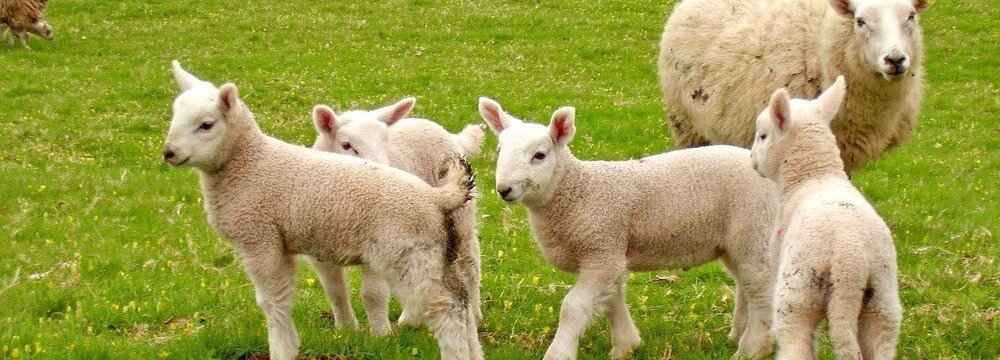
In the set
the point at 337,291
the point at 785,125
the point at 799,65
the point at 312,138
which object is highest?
the point at 785,125

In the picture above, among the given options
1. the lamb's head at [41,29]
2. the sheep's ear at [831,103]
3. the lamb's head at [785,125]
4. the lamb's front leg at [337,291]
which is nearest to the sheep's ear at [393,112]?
the lamb's front leg at [337,291]

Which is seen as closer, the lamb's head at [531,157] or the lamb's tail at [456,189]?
the lamb's tail at [456,189]

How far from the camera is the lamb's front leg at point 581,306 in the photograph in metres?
6.21

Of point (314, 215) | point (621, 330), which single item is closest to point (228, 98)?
point (314, 215)

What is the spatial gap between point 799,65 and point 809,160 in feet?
15.0

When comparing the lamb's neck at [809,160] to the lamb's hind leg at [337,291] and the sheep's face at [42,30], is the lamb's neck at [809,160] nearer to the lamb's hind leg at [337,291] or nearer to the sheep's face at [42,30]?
the lamb's hind leg at [337,291]

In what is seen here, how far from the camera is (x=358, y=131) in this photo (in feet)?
25.4

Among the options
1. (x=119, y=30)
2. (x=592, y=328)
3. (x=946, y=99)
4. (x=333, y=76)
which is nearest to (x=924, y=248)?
(x=592, y=328)

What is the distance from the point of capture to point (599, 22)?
24.3m

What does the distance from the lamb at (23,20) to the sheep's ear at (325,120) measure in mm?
15659

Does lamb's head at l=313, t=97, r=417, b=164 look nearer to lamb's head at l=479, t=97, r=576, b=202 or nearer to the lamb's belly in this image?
lamb's head at l=479, t=97, r=576, b=202

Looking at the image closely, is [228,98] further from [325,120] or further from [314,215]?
[325,120]

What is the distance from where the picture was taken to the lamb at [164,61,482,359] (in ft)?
19.1

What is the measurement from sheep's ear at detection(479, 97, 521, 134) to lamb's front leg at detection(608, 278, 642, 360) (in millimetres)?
1248
